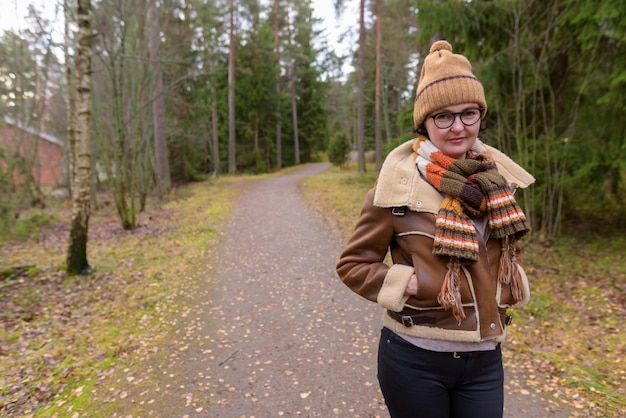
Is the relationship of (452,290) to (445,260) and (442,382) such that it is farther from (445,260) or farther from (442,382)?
(442,382)

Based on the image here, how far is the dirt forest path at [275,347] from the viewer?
344 cm

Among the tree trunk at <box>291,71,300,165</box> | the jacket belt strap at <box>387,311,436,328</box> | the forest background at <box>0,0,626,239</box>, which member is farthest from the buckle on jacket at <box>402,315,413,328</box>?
the tree trunk at <box>291,71,300,165</box>

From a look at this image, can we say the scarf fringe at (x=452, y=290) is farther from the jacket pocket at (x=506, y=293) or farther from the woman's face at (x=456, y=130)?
the woman's face at (x=456, y=130)

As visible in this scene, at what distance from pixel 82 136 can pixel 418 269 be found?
6.85 metres

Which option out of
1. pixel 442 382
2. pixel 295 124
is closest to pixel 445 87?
pixel 442 382

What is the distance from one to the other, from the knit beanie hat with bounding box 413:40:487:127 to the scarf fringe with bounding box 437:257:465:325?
640 millimetres

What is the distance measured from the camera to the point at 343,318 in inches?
202

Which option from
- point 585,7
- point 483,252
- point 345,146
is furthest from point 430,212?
point 345,146

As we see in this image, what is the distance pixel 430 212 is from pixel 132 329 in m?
4.66

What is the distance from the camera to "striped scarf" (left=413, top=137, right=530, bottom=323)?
1.50 meters

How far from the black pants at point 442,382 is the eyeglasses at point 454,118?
0.93 m

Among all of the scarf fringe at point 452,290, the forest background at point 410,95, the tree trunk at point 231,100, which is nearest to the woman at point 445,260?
the scarf fringe at point 452,290

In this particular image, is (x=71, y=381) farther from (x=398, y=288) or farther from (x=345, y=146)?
(x=345, y=146)

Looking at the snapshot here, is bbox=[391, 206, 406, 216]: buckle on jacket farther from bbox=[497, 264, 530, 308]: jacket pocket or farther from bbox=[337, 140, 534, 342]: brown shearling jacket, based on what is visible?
bbox=[497, 264, 530, 308]: jacket pocket
